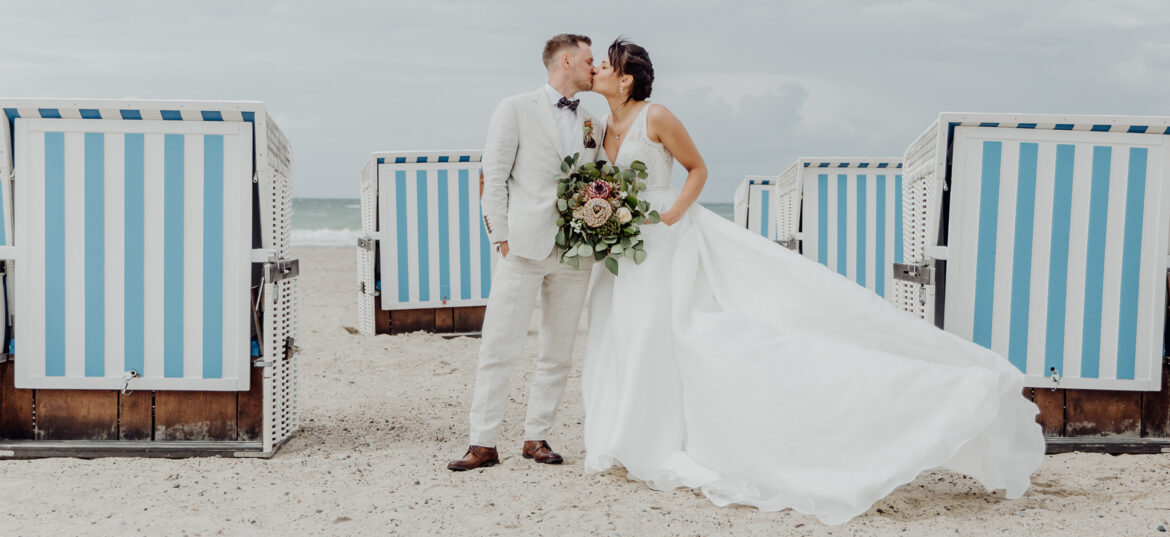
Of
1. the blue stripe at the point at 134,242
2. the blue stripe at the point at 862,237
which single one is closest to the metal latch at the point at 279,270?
the blue stripe at the point at 134,242

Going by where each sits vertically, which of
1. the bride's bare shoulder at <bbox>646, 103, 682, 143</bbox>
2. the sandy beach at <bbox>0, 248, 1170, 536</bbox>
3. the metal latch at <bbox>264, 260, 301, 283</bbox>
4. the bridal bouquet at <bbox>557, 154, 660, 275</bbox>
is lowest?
the sandy beach at <bbox>0, 248, 1170, 536</bbox>

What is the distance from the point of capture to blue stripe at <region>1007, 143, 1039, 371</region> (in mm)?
4371

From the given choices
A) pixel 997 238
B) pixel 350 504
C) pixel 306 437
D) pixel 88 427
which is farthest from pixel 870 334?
pixel 88 427

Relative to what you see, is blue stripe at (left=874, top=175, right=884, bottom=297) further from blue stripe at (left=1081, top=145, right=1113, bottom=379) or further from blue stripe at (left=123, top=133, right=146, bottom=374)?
blue stripe at (left=123, top=133, right=146, bottom=374)

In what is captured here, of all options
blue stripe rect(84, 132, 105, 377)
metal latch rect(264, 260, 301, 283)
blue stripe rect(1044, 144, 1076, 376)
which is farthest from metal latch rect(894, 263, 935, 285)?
blue stripe rect(84, 132, 105, 377)

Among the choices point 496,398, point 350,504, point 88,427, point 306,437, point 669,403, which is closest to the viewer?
point 350,504

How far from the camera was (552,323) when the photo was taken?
4035 mm

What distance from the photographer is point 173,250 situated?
4.10m

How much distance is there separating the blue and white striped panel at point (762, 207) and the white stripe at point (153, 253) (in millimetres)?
8385

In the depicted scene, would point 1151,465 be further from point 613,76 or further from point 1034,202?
point 613,76

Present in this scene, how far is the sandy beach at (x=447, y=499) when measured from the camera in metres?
3.17

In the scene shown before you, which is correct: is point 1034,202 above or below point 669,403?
above

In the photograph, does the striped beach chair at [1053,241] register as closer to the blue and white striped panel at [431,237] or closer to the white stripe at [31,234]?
the white stripe at [31,234]

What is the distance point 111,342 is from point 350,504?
153cm
